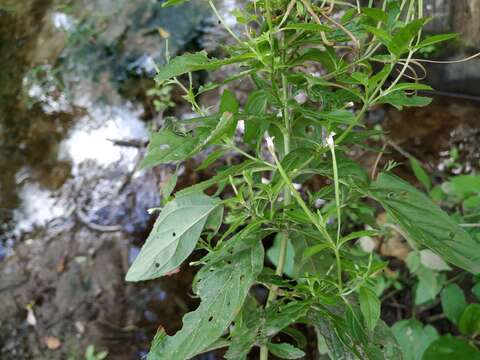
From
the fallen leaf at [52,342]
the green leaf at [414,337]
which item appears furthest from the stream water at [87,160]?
the green leaf at [414,337]

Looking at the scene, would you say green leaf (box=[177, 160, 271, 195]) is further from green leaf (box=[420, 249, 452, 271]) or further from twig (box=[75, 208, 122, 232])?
twig (box=[75, 208, 122, 232])

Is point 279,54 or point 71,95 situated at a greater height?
point 279,54

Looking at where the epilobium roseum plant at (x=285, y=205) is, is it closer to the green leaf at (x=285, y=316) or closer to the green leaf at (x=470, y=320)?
the green leaf at (x=285, y=316)

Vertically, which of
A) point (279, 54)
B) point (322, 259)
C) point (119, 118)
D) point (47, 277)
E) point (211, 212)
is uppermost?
point (279, 54)

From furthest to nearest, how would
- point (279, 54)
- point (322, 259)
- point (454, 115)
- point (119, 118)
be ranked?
point (119, 118) → point (454, 115) → point (322, 259) → point (279, 54)

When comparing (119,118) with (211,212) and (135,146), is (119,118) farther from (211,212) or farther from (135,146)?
(211,212)

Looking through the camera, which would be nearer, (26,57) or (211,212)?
(211,212)

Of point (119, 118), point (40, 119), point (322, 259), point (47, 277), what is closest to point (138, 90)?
point (119, 118)
